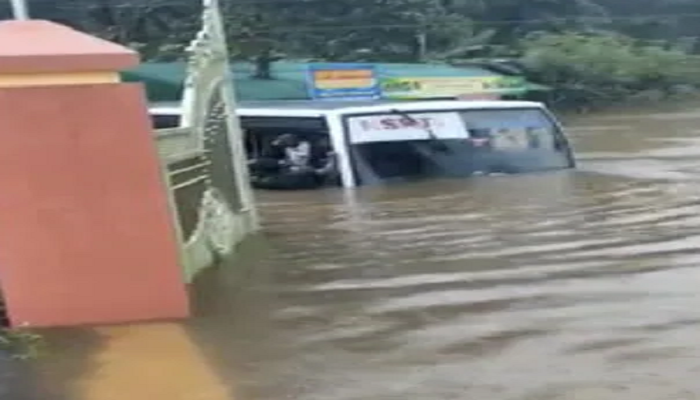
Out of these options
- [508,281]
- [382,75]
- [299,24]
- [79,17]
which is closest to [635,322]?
[508,281]

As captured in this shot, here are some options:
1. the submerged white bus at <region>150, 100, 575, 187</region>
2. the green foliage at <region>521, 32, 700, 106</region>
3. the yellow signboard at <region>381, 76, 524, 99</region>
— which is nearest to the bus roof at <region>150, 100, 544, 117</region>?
the submerged white bus at <region>150, 100, 575, 187</region>

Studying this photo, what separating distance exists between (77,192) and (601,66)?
1373 inches

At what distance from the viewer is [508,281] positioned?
7477 millimetres

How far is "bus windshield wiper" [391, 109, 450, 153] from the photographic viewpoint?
14.6 m

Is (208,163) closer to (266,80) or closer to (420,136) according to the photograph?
(420,136)

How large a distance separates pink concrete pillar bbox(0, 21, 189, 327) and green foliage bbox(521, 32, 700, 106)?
33.1 metres

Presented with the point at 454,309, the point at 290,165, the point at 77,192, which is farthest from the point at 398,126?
the point at 77,192

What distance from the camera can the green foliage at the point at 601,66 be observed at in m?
38.7

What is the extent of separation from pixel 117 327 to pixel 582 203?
7.23 m

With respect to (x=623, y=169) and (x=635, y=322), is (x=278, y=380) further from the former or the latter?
(x=623, y=169)

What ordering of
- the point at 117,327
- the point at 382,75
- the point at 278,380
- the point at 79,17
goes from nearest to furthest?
the point at 278,380
the point at 117,327
the point at 382,75
the point at 79,17

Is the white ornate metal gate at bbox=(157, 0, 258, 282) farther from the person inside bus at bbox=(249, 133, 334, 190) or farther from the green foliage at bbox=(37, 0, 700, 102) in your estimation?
the green foliage at bbox=(37, 0, 700, 102)

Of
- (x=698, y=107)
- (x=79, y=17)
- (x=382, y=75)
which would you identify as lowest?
(x=698, y=107)

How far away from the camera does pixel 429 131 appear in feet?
48.4
